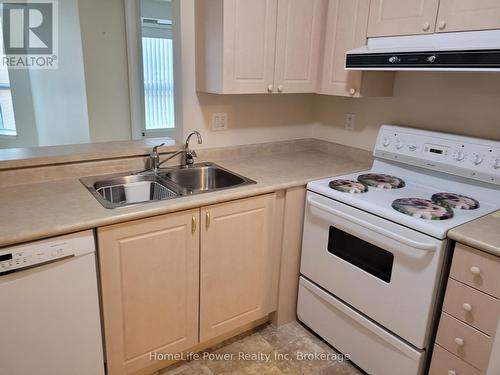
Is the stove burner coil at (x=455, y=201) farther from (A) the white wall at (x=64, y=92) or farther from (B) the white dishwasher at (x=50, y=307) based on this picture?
(A) the white wall at (x=64, y=92)

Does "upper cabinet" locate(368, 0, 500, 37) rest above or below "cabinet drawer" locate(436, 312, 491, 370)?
above

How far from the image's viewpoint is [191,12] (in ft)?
6.56

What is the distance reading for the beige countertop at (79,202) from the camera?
130 centimetres

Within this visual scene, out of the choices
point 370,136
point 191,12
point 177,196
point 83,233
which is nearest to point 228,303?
point 177,196

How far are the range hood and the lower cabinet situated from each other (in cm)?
83

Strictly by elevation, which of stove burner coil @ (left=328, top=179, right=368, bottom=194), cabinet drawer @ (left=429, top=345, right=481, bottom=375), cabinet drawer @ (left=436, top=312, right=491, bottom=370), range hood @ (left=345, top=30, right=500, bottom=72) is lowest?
cabinet drawer @ (left=429, top=345, right=481, bottom=375)

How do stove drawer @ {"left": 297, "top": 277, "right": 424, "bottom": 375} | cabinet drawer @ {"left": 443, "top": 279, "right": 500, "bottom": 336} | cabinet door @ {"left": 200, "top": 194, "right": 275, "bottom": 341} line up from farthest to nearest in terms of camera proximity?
cabinet door @ {"left": 200, "top": 194, "right": 275, "bottom": 341}, stove drawer @ {"left": 297, "top": 277, "right": 424, "bottom": 375}, cabinet drawer @ {"left": 443, "top": 279, "right": 500, "bottom": 336}

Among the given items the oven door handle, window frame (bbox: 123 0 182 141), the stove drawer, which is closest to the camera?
the oven door handle

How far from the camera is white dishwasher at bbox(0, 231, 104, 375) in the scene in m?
1.27

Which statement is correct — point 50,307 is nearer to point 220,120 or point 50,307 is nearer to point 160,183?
point 160,183

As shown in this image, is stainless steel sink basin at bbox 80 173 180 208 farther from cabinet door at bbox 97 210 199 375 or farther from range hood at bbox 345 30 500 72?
range hood at bbox 345 30 500 72

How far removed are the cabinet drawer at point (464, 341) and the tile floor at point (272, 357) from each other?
0.57m

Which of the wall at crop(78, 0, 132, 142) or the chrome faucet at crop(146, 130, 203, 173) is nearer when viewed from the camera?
the chrome faucet at crop(146, 130, 203, 173)

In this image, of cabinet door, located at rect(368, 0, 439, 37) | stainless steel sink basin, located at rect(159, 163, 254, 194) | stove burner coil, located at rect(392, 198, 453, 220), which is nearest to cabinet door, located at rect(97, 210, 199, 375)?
stainless steel sink basin, located at rect(159, 163, 254, 194)
